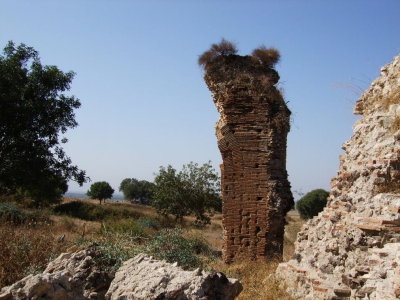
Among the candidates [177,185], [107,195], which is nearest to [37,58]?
[177,185]

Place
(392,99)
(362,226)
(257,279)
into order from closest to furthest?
(362,226), (392,99), (257,279)

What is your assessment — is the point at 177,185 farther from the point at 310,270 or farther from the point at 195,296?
the point at 195,296

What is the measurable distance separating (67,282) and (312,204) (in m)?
38.7

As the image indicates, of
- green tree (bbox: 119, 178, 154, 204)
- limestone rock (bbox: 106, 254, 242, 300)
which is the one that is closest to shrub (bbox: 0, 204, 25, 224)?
limestone rock (bbox: 106, 254, 242, 300)

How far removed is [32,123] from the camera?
15094mm

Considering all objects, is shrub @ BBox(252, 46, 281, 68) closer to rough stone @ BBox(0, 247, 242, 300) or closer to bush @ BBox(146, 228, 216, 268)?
bush @ BBox(146, 228, 216, 268)

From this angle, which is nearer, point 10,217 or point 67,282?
point 67,282

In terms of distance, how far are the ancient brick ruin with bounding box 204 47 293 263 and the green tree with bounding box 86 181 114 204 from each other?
39.8m

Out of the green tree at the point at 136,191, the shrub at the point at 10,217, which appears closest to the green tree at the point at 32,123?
the shrub at the point at 10,217

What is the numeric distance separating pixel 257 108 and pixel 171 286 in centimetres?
757

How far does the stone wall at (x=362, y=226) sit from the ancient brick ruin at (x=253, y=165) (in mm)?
3280

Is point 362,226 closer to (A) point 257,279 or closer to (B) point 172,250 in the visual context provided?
(A) point 257,279

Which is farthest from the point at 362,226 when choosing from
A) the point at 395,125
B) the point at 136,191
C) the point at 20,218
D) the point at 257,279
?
the point at 136,191

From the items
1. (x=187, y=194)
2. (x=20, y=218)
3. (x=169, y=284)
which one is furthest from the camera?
(x=187, y=194)
